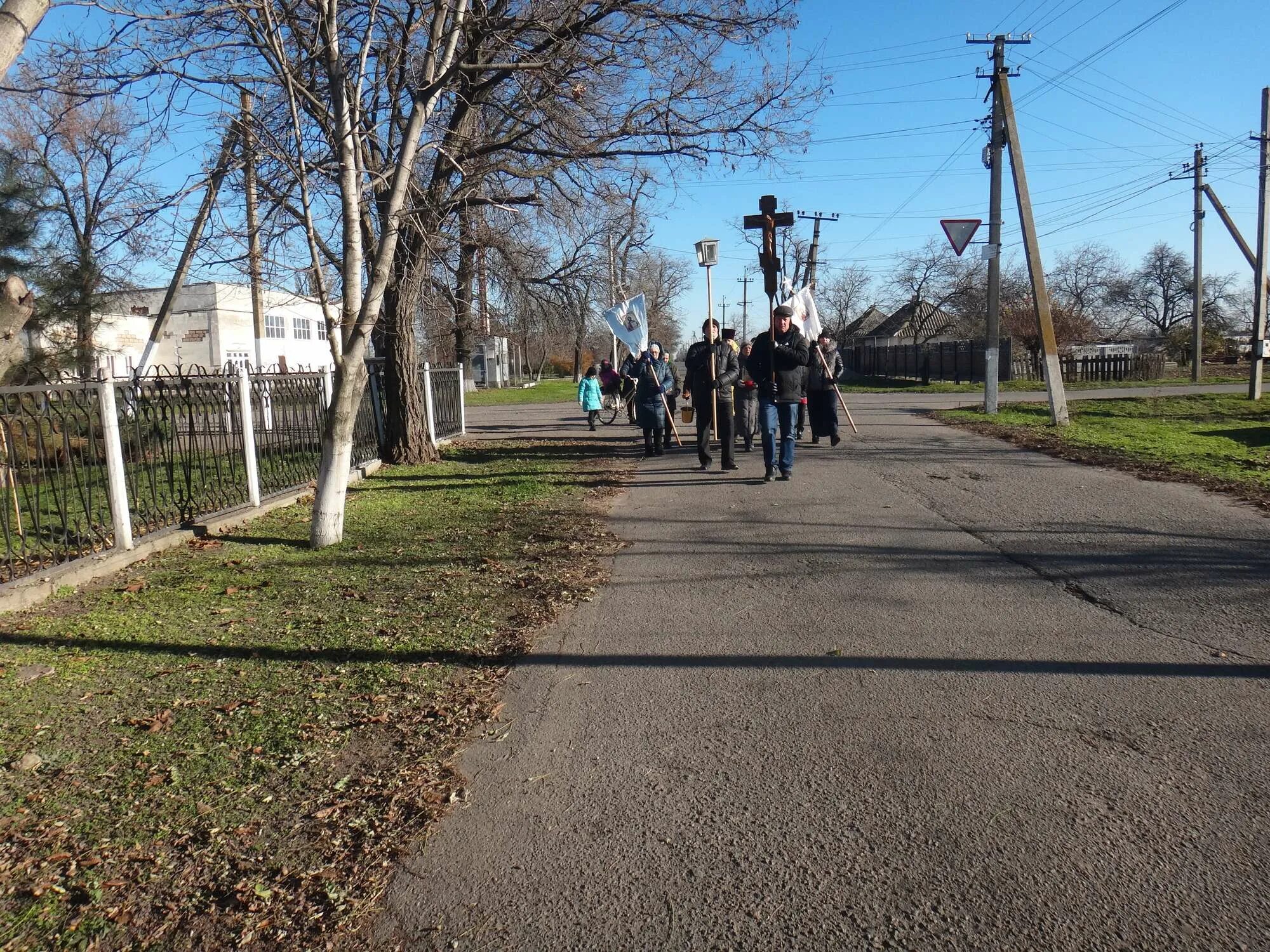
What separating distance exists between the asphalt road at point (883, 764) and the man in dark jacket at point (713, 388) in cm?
492

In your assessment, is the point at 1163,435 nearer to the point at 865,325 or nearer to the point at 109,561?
the point at 109,561

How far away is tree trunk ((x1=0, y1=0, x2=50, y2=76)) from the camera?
4820 millimetres

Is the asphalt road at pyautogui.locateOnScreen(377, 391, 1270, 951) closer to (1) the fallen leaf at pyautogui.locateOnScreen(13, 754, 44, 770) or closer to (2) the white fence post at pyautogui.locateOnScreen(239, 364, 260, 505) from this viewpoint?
(1) the fallen leaf at pyautogui.locateOnScreen(13, 754, 44, 770)

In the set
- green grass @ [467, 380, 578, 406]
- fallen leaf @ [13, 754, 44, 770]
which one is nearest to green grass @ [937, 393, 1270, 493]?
fallen leaf @ [13, 754, 44, 770]

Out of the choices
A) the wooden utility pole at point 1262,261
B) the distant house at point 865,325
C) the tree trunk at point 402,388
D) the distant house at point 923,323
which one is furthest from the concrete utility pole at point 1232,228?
the distant house at point 865,325

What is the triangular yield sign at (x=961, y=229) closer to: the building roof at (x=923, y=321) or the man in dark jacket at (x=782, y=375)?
the man in dark jacket at (x=782, y=375)

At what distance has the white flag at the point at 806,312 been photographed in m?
15.4

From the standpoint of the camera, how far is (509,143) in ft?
39.0

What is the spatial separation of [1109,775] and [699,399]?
921 centimetres

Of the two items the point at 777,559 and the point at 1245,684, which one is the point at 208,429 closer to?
the point at 777,559

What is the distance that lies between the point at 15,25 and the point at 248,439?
5.78 metres

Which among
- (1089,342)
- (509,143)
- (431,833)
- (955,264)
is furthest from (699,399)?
(955,264)

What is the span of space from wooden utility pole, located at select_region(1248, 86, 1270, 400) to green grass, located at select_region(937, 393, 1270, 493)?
0.87 meters

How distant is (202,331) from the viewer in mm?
44281
